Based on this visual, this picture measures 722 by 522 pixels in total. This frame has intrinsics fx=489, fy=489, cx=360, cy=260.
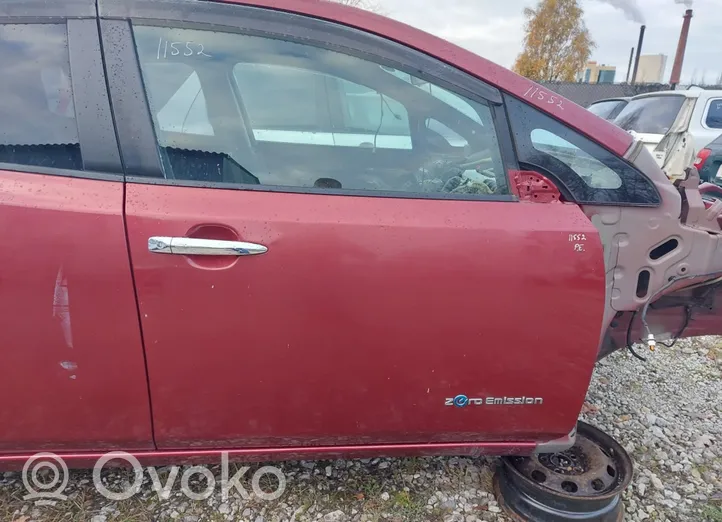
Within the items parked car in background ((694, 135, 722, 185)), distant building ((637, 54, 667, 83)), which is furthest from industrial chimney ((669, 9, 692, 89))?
parked car in background ((694, 135, 722, 185))

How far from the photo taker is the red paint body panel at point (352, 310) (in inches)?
57.6

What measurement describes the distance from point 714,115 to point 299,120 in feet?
25.0

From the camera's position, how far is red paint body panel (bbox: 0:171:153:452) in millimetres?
1409

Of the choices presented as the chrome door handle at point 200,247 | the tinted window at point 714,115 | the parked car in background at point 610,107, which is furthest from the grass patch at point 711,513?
the parked car in background at point 610,107

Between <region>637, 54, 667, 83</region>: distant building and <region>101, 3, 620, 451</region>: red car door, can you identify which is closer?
<region>101, 3, 620, 451</region>: red car door

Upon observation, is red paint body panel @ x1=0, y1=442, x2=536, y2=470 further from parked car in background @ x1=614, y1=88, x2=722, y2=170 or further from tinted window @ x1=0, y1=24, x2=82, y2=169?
parked car in background @ x1=614, y1=88, x2=722, y2=170

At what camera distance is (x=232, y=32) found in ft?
5.00

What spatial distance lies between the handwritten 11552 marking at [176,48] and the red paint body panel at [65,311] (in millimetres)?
440

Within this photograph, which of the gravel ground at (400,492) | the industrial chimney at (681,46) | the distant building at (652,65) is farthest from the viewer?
the distant building at (652,65)

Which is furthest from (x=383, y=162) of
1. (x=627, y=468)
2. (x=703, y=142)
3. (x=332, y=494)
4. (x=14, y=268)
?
(x=703, y=142)

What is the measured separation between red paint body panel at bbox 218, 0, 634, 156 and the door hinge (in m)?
0.22

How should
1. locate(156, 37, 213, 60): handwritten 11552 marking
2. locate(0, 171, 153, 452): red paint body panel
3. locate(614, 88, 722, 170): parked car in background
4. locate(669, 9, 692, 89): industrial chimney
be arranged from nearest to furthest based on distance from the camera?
1. locate(0, 171, 153, 452): red paint body panel
2. locate(156, 37, 213, 60): handwritten 11552 marking
3. locate(614, 88, 722, 170): parked car in background
4. locate(669, 9, 692, 89): industrial chimney

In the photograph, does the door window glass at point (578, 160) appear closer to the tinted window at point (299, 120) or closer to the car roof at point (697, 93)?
the tinted window at point (299, 120)

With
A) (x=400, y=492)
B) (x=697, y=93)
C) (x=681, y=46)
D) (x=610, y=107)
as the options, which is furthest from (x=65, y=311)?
(x=681, y=46)
